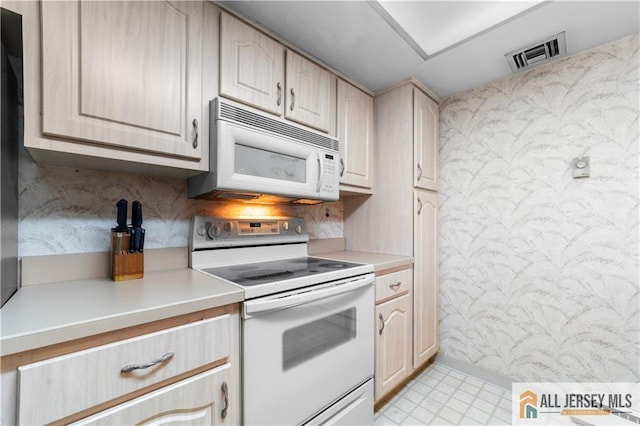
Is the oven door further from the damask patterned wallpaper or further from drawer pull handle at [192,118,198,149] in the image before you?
the damask patterned wallpaper

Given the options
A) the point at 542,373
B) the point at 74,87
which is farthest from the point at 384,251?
the point at 74,87

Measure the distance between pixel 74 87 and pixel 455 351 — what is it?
2.61 meters

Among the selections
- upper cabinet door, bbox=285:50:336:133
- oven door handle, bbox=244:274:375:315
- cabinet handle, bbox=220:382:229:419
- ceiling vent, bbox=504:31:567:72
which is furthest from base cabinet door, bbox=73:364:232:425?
ceiling vent, bbox=504:31:567:72

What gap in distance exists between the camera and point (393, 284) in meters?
1.65

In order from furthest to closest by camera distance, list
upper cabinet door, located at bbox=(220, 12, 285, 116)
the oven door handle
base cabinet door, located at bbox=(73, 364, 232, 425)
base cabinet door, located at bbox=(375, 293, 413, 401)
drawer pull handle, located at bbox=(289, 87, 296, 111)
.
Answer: base cabinet door, located at bbox=(375, 293, 413, 401), drawer pull handle, located at bbox=(289, 87, 296, 111), upper cabinet door, located at bbox=(220, 12, 285, 116), the oven door handle, base cabinet door, located at bbox=(73, 364, 232, 425)

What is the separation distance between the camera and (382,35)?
141 centimetres

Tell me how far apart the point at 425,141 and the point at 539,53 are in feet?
2.51

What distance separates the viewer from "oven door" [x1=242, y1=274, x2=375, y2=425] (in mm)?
975

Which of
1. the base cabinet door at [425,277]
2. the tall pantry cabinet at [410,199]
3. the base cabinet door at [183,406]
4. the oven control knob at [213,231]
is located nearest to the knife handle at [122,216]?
the oven control knob at [213,231]

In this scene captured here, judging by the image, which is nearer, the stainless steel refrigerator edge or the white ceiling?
the stainless steel refrigerator edge

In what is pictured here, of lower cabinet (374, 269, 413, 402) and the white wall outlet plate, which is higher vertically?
the white wall outlet plate

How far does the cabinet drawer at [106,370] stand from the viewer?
60 cm

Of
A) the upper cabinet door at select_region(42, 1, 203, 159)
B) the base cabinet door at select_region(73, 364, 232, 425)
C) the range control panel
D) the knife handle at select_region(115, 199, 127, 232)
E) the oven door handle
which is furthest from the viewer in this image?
the range control panel

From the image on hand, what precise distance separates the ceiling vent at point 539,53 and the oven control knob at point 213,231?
1.95 m
